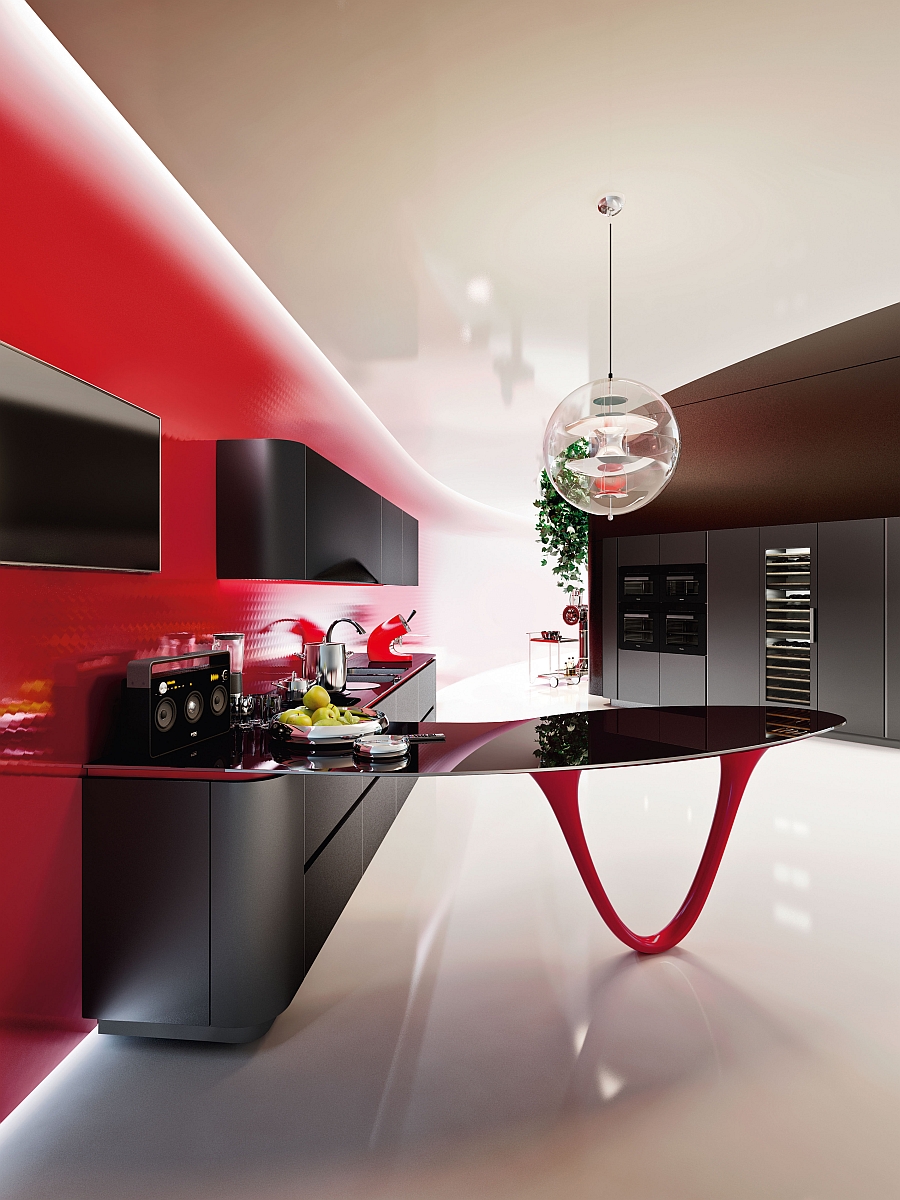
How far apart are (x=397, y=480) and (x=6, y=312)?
613cm

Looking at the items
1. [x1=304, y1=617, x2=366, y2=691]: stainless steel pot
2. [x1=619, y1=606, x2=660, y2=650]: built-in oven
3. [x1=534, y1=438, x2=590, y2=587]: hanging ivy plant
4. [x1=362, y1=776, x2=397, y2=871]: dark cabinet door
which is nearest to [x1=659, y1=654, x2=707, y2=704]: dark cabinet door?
[x1=619, y1=606, x2=660, y2=650]: built-in oven

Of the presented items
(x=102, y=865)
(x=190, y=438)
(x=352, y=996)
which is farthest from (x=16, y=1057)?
(x=190, y=438)

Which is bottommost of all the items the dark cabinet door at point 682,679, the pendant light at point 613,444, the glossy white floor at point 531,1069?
the glossy white floor at point 531,1069

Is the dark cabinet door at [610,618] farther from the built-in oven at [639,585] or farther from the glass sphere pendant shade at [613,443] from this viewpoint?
the glass sphere pendant shade at [613,443]

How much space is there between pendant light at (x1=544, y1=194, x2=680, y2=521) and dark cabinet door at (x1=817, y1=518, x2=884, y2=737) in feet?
13.7

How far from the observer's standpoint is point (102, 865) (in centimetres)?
199

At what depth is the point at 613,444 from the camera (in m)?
2.58

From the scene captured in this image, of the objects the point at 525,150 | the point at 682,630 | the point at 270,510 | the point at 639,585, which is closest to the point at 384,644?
the point at 270,510

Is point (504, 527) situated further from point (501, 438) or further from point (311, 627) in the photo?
point (311, 627)

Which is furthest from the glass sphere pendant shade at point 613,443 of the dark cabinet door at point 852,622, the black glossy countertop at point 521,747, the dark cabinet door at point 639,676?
the dark cabinet door at point 639,676

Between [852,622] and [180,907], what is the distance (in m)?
5.91

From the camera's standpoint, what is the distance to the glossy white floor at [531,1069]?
157 cm

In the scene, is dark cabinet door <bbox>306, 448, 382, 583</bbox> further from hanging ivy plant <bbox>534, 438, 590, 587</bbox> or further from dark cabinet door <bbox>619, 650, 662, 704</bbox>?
hanging ivy plant <bbox>534, 438, 590, 587</bbox>

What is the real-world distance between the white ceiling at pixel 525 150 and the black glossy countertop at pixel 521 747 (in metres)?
2.13
